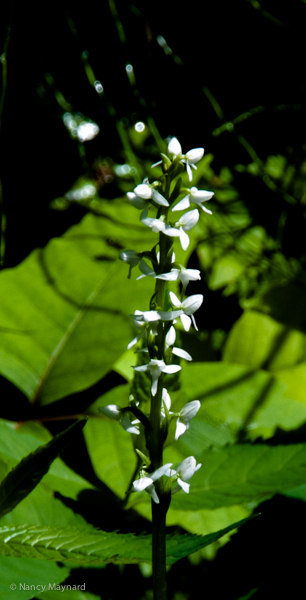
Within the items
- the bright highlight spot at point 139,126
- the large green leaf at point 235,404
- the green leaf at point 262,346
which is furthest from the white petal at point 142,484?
the bright highlight spot at point 139,126

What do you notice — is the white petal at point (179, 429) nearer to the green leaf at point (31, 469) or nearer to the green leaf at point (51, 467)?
the green leaf at point (31, 469)

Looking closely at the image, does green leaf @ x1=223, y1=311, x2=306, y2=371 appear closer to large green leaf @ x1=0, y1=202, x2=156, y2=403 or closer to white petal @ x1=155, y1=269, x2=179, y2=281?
large green leaf @ x1=0, y1=202, x2=156, y2=403

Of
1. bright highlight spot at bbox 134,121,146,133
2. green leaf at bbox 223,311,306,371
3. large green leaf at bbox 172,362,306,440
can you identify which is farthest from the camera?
bright highlight spot at bbox 134,121,146,133

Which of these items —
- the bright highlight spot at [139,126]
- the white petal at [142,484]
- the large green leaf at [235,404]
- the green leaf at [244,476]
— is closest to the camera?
the white petal at [142,484]

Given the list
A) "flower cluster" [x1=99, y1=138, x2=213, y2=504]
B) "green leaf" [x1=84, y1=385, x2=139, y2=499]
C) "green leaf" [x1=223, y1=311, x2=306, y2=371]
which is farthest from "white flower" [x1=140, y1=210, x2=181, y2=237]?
"green leaf" [x1=223, y1=311, x2=306, y2=371]

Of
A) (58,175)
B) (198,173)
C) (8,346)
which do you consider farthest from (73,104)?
(8,346)

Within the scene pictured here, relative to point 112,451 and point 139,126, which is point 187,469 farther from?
point 139,126
